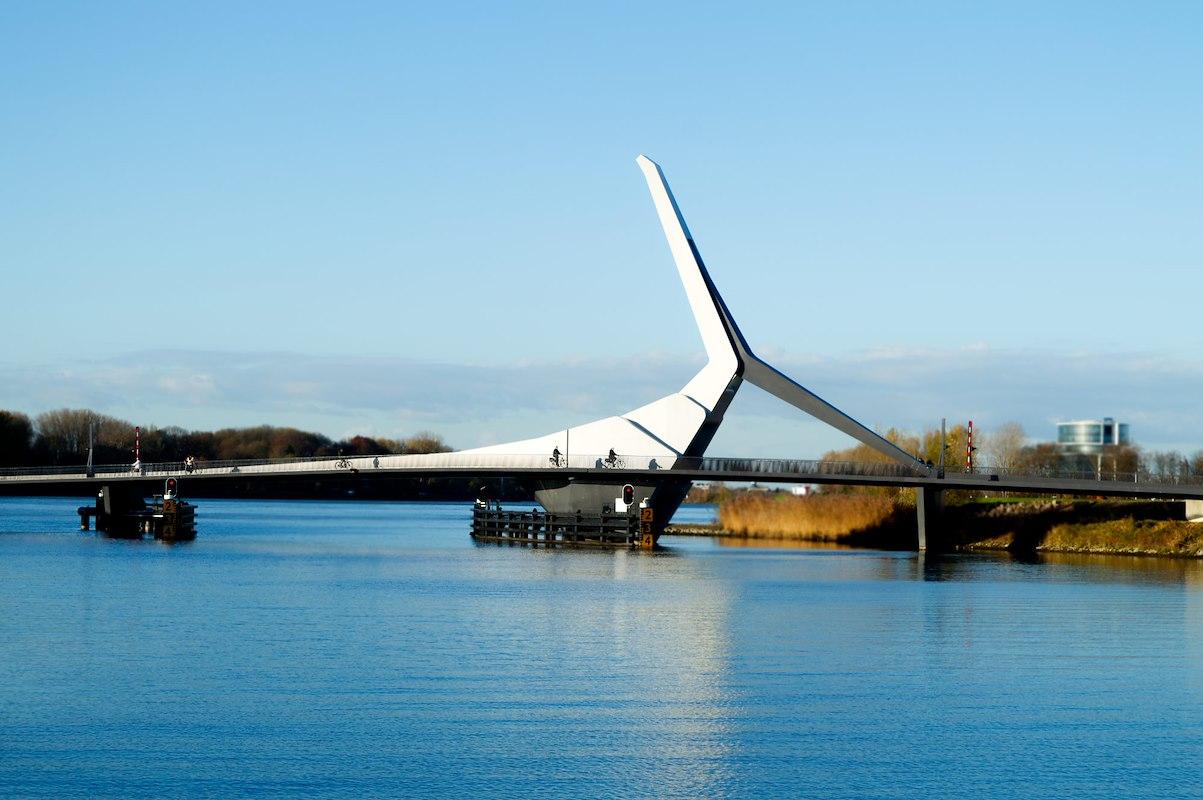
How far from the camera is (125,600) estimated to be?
30.8m

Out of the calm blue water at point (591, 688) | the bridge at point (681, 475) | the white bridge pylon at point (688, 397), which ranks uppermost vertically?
the white bridge pylon at point (688, 397)

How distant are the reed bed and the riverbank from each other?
4 cm

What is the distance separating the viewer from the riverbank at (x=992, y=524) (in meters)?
56.0

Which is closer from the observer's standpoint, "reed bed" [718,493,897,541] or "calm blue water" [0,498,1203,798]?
"calm blue water" [0,498,1203,798]

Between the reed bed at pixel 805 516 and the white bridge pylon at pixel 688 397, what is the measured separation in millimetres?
8101

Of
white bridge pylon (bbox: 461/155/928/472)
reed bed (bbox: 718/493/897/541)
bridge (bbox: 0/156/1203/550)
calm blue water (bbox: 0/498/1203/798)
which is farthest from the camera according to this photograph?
reed bed (bbox: 718/493/897/541)

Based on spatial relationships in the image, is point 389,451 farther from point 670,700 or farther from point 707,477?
point 670,700

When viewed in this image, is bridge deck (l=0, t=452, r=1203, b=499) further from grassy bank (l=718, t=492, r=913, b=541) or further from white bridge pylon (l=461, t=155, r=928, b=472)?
grassy bank (l=718, t=492, r=913, b=541)

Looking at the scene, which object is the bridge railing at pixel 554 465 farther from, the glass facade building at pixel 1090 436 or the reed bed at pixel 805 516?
the glass facade building at pixel 1090 436

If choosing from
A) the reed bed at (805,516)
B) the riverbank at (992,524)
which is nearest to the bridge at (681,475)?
the riverbank at (992,524)

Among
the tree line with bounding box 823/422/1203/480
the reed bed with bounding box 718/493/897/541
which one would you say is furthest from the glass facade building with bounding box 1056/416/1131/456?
the reed bed with bounding box 718/493/897/541

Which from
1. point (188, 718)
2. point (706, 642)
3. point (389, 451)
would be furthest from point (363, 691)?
point (389, 451)

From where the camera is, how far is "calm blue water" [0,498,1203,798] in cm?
1529

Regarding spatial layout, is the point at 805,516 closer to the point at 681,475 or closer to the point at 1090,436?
the point at 681,475
